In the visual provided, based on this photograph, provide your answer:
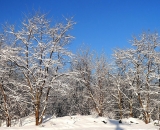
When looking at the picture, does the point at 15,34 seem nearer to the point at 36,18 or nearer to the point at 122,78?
the point at 36,18

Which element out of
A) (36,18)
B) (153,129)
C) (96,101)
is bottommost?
(153,129)

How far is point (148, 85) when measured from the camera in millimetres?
21609

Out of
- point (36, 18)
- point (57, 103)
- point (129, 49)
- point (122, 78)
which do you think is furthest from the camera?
point (57, 103)

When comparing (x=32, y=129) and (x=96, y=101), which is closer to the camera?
(x=32, y=129)

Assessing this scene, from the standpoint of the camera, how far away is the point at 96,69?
29078mm

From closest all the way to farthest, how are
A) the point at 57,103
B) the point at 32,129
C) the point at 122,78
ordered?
the point at 32,129 < the point at 122,78 < the point at 57,103

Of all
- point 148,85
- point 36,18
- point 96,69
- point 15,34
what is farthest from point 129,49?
point 15,34

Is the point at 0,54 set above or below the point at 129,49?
below

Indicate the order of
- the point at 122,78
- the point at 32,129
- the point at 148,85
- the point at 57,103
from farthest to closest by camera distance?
the point at 57,103 < the point at 122,78 < the point at 148,85 < the point at 32,129

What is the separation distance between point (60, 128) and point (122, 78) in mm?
14787

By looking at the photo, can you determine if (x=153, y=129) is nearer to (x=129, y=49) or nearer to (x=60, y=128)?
(x=60, y=128)

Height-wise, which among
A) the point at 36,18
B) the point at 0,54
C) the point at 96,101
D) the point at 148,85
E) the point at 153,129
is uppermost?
the point at 36,18

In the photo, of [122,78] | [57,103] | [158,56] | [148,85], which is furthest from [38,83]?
[57,103]

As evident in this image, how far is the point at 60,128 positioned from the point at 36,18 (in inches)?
366
